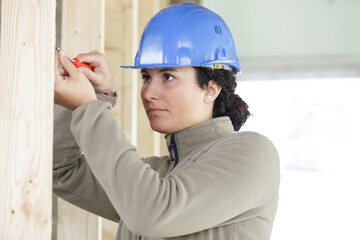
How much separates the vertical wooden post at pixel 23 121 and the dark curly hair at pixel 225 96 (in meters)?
0.58

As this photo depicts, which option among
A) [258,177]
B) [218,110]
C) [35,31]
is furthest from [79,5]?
[258,177]

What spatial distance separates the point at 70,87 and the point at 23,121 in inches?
5.8

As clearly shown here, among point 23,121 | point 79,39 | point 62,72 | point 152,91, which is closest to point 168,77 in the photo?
point 152,91

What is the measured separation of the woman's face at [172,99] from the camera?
151 cm

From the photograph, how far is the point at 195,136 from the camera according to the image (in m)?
1.53

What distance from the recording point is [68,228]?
216cm

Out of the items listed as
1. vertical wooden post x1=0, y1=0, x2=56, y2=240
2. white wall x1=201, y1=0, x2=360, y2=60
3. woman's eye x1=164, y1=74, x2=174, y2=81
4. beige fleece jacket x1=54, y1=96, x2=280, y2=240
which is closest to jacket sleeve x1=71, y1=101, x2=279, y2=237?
beige fleece jacket x1=54, y1=96, x2=280, y2=240

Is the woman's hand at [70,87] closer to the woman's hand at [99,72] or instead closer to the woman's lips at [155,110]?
the woman's hand at [99,72]

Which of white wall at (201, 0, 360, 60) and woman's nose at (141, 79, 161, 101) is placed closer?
woman's nose at (141, 79, 161, 101)

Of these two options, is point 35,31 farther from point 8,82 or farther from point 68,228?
point 68,228

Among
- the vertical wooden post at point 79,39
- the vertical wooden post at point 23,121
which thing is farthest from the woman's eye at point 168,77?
the vertical wooden post at point 79,39

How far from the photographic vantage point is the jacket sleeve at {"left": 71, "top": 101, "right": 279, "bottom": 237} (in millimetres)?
1111

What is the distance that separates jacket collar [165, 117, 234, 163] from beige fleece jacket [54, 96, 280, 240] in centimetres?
7

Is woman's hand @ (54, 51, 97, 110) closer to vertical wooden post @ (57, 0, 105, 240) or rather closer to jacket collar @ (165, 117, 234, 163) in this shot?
jacket collar @ (165, 117, 234, 163)
